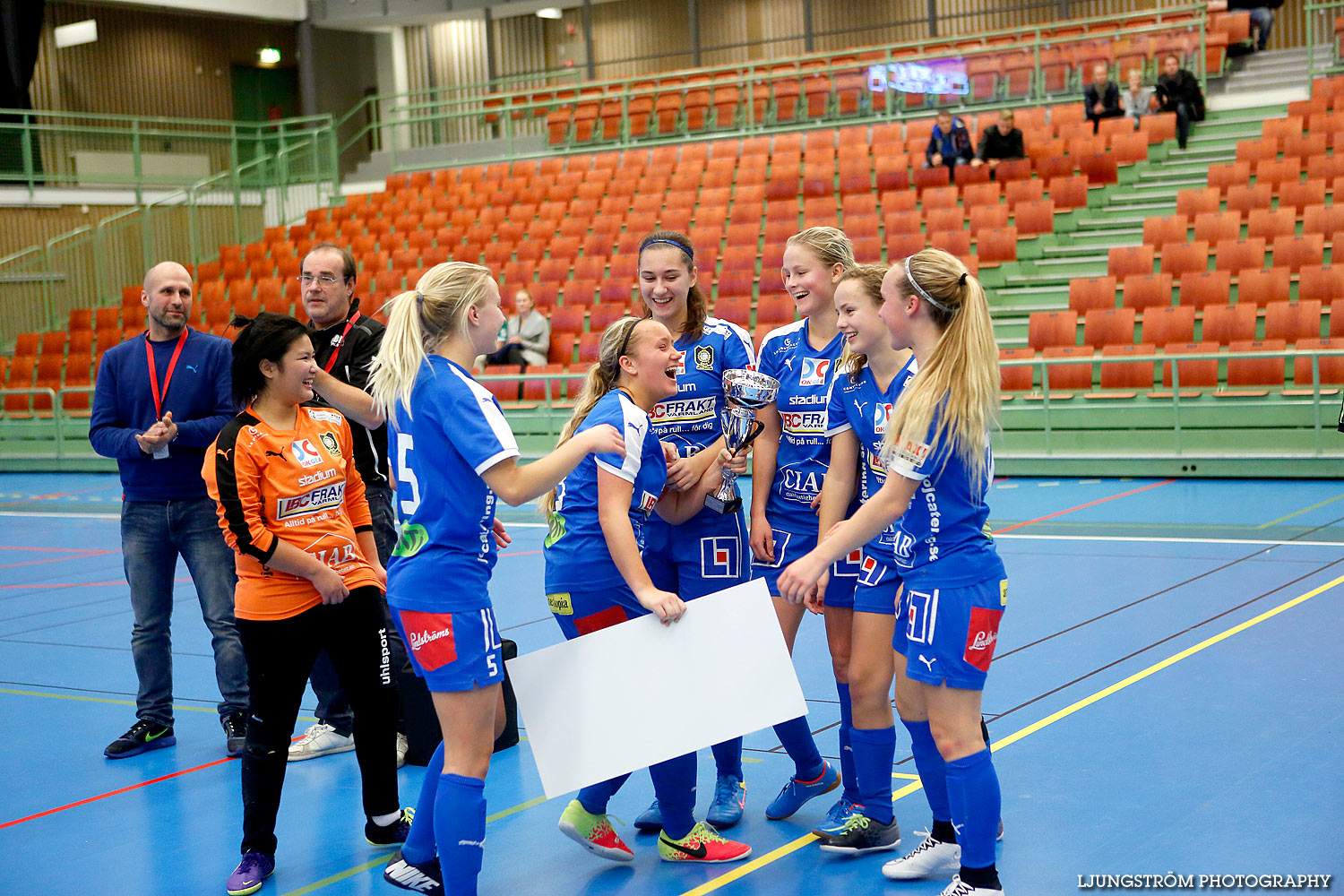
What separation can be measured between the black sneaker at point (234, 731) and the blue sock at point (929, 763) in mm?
2889

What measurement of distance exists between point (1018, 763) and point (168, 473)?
3.55 metres

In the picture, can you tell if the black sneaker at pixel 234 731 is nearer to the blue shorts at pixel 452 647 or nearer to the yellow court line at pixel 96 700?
the yellow court line at pixel 96 700

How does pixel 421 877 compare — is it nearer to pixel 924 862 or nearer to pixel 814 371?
pixel 924 862

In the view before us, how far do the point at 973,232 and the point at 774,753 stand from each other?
10662 millimetres

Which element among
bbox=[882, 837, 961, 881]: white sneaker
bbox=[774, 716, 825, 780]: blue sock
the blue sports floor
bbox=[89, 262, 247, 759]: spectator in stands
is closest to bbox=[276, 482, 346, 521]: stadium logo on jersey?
the blue sports floor

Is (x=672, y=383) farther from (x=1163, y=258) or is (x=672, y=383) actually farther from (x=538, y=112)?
(x=538, y=112)

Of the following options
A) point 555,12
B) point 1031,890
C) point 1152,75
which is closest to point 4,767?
point 1031,890

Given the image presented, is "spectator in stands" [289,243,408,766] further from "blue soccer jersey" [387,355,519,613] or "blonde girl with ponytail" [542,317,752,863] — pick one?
"blue soccer jersey" [387,355,519,613]

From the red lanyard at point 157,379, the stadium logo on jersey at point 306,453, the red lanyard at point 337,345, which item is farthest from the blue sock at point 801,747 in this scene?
the red lanyard at point 157,379

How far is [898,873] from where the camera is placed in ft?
11.1

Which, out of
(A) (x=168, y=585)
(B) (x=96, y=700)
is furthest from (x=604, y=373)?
(B) (x=96, y=700)

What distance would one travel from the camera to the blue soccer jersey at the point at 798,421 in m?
3.81

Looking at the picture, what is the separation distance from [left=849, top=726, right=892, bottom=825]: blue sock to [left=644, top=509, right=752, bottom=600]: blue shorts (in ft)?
2.04

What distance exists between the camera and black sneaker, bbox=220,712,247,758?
4930mm
